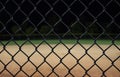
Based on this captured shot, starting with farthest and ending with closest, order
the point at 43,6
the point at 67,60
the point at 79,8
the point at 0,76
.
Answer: the point at 43,6, the point at 79,8, the point at 67,60, the point at 0,76

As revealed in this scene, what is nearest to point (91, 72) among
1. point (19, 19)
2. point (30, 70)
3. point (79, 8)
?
point (30, 70)

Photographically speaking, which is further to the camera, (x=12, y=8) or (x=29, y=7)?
(x=29, y=7)

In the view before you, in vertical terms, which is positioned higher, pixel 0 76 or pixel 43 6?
pixel 43 6

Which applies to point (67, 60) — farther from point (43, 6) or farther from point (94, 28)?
point (94, 28)

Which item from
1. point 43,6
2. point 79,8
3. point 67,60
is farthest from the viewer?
point 43,6

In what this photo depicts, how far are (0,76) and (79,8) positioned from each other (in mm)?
7933

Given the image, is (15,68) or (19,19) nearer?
(15,68)

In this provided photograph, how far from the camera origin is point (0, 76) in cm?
654

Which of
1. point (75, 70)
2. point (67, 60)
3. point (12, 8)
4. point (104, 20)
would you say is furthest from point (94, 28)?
point (75, 70)

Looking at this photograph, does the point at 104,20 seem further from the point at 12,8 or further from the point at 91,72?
the point at 91,72

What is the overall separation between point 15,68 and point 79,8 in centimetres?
703

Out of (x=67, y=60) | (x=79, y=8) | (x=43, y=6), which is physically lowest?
(x=67, y=60)

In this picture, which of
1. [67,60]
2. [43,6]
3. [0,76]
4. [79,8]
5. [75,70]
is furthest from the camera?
[43,6]

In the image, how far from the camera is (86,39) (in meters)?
16.4
